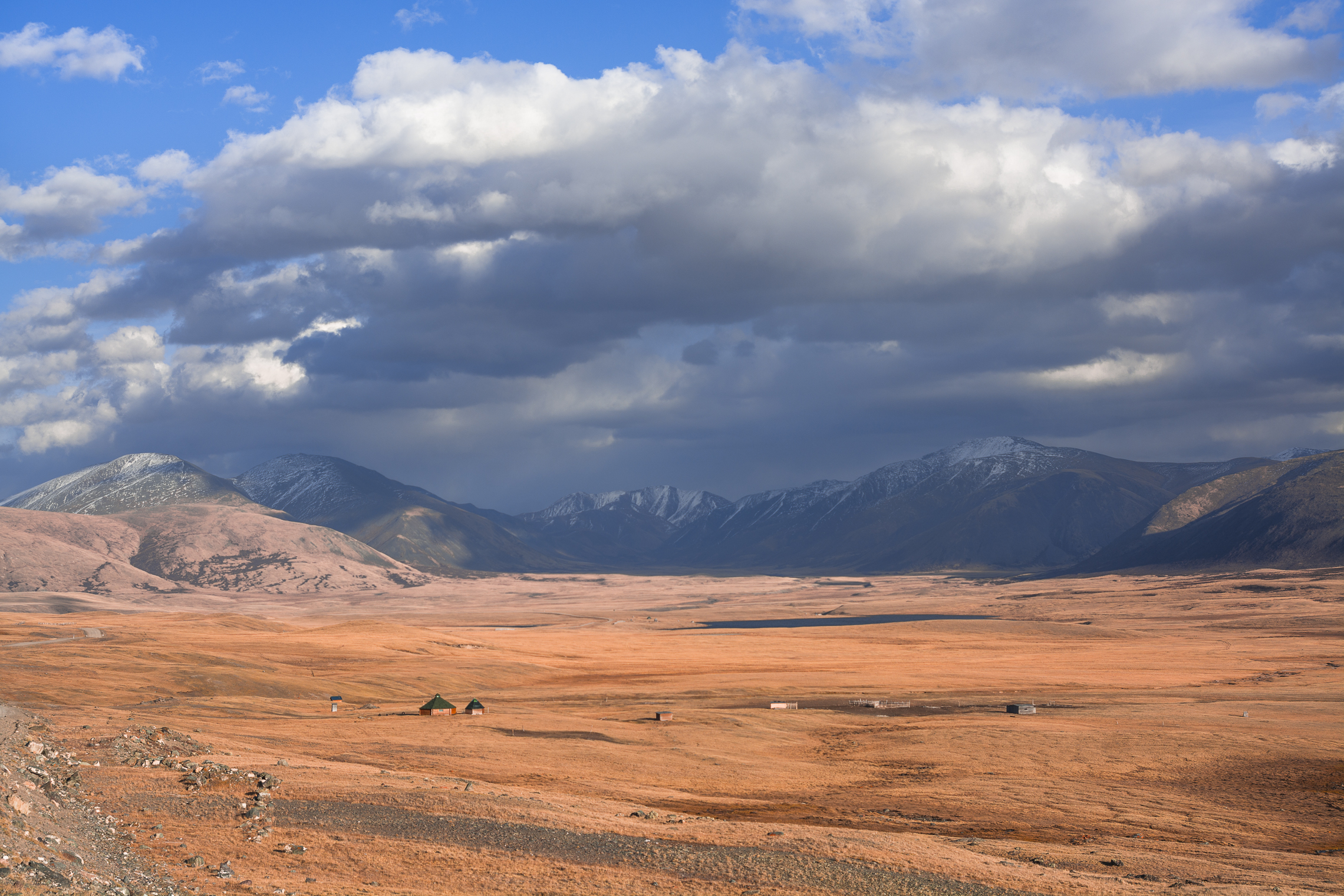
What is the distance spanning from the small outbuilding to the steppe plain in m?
1.25

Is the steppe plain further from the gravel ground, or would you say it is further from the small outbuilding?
the small outbuilding

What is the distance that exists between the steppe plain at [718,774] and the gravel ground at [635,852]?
0.48 feet

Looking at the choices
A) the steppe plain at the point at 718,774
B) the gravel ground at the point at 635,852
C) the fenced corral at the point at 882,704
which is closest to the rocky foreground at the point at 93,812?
the steppe plain at the point at 718,774

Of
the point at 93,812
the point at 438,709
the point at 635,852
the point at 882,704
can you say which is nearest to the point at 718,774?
the point at 635,852

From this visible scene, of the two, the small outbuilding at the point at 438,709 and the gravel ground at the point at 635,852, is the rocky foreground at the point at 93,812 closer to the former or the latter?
the gravel ground at the point at 635,852

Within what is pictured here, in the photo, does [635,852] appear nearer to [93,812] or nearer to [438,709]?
[93,812]

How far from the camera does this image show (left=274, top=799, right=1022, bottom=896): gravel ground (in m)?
32.6

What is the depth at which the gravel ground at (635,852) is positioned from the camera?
1283 inches

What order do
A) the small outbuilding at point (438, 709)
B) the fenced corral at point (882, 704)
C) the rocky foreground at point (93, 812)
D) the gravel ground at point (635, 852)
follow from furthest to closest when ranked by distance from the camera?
the fenced corral at point (882, 704) < the small outbuilding at point (438, 709) < the gravel ground at point (635, 852) < the rocky foreground at point (93, 812)

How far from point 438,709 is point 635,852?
4725 centimetres

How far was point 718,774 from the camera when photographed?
58.1m

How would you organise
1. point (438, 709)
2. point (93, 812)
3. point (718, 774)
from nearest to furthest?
point (93, 812), point (718, 774), point (438, 709)

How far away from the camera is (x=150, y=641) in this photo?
130250 mm

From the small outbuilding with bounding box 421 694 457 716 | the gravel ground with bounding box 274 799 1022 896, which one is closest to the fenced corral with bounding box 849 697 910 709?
the small outbuilding with bounding box 421 694 457 716
